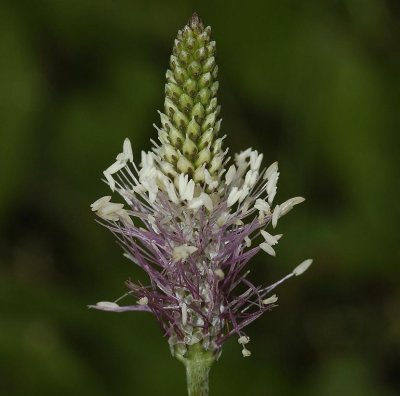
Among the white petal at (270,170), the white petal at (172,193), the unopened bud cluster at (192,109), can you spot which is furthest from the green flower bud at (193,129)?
the white petal at (270,170)

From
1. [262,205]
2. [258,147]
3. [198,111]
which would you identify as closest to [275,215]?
[262,205]

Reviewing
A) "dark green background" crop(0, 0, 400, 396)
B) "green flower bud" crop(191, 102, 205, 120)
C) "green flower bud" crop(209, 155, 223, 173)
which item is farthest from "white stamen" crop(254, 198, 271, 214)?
"dark green background" crop(0, 0, 400, 396)

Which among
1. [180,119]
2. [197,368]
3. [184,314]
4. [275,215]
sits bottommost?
[197,368]

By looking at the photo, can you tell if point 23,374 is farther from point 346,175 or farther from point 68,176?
point 346,175

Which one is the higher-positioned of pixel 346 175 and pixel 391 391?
pixel 346 175

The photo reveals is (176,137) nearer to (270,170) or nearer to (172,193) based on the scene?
(172,193)

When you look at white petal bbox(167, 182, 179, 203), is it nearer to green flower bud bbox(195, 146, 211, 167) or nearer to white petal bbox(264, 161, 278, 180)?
green flower bud bbox(195, 146, 211, 167)

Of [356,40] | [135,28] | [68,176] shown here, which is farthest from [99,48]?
[356,40]
